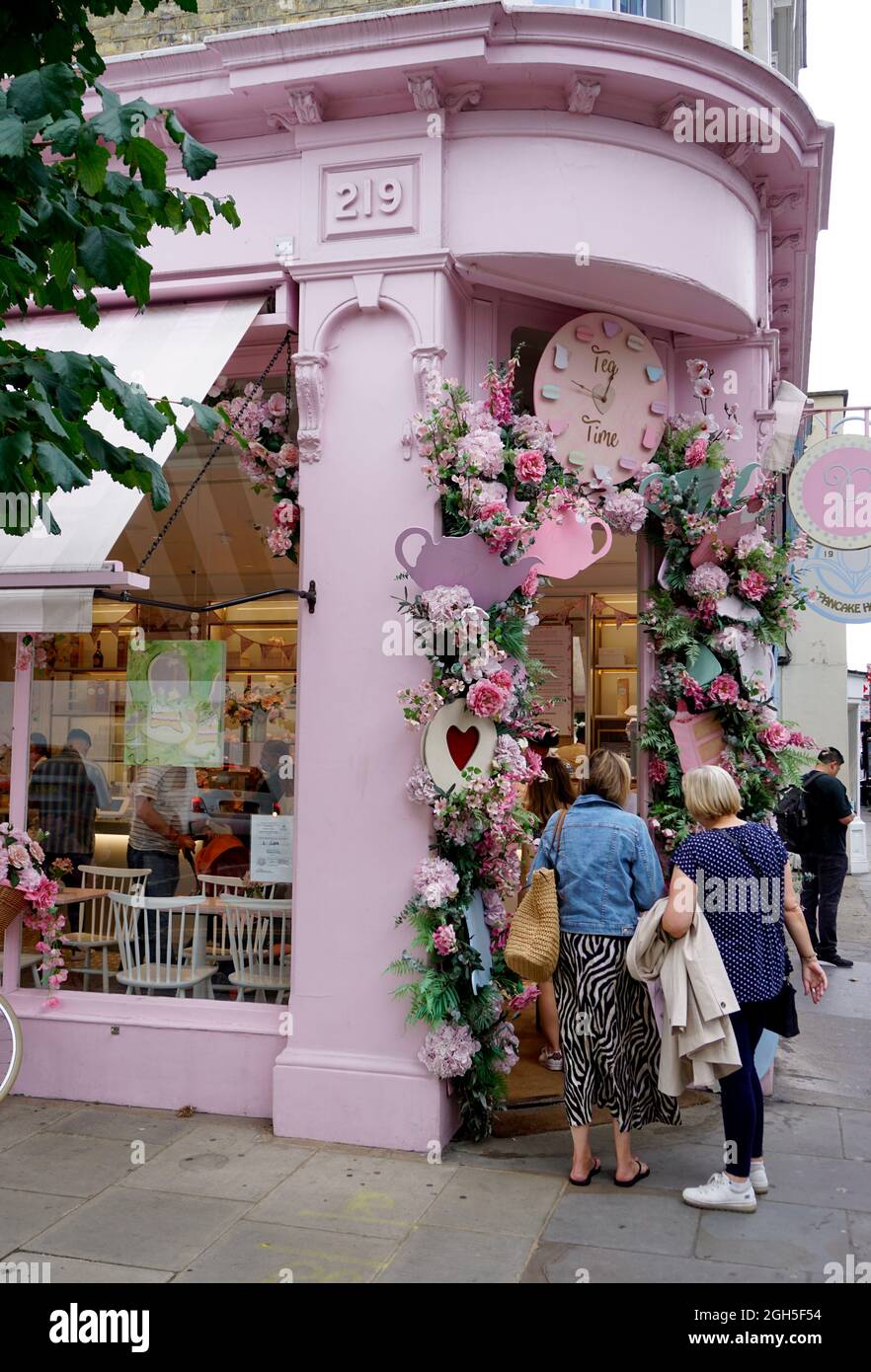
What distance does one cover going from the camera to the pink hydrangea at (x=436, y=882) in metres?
5.34

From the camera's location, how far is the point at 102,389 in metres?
4.05

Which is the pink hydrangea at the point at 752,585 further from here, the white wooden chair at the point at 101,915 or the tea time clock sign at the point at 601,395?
the white wooden chair at the point at 101,915

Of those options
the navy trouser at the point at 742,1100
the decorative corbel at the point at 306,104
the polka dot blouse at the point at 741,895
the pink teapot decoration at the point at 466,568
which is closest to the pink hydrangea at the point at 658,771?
the pink teapot decoration at the point at 466,568

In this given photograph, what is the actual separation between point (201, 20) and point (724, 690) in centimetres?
495

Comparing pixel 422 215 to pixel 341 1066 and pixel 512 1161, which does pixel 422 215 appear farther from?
pixel 512 1161

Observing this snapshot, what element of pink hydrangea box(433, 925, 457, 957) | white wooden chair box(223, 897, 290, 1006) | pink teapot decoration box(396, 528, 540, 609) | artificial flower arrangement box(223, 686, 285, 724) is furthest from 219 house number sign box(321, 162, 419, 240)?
white wooden chair box(223, 897, 290, 1006)

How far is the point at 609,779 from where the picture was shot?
5094 millimetres

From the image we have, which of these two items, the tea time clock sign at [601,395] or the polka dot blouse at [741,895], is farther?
the tea time clock sign at [601,395]

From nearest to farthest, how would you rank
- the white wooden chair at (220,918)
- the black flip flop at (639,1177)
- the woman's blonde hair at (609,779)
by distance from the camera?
the black flip flop at (639,1177) < the woman's blonde hair at (609,779) < the white wooden chair at (220,918)

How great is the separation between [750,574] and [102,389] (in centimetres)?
373

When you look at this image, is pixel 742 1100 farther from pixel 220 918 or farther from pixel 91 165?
pixel 91 165

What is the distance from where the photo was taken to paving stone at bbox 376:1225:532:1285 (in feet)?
13.3

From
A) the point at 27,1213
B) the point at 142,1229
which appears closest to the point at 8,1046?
the point at 27,1213

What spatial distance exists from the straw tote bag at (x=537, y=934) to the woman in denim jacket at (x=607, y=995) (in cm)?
9
